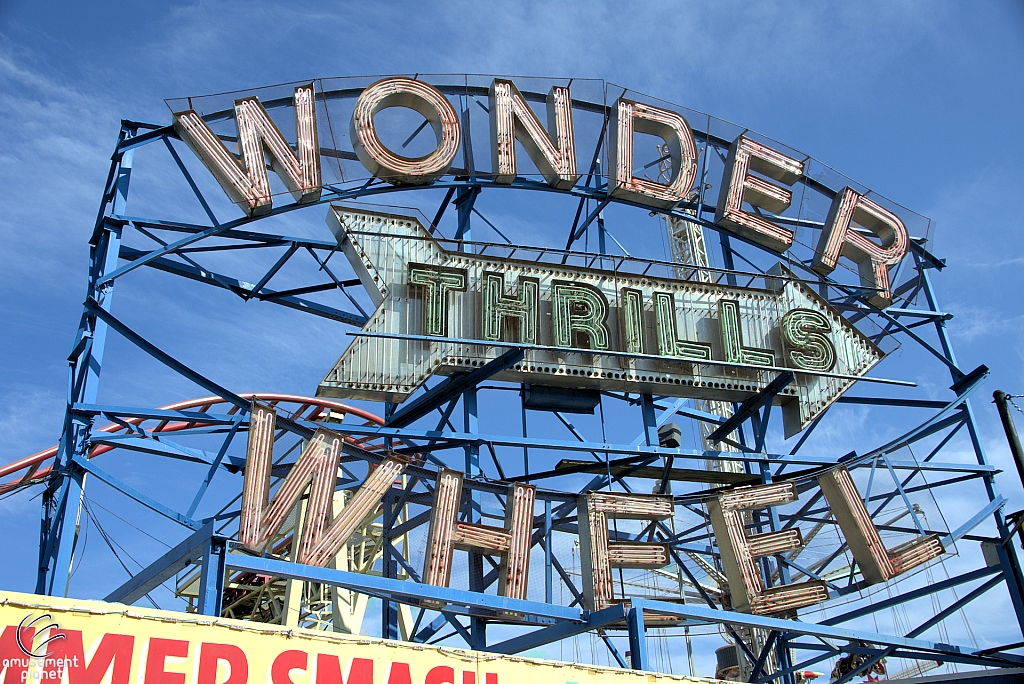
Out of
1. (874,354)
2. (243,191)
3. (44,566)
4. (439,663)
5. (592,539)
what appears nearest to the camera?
(439,663)

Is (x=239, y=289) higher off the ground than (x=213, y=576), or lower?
higher

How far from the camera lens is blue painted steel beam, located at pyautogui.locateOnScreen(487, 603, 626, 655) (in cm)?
1681

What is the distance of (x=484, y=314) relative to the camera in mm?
20578

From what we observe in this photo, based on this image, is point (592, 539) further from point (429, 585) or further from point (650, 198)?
point (650, 198)

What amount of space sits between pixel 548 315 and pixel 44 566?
10.0 m

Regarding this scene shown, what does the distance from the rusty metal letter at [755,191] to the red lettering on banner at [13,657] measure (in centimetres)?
1622

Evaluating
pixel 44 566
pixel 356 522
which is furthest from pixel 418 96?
pixel 44 566

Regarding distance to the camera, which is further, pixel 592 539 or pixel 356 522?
pixel 592 539

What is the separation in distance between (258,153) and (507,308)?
17.9 feet

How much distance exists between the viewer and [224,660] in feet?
40.0

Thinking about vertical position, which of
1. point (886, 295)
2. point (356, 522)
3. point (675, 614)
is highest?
point (886, 295)

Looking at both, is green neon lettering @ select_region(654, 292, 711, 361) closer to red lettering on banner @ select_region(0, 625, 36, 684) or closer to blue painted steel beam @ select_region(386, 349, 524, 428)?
blue painted steel beam @ select_region(386, 349, 524, 428)

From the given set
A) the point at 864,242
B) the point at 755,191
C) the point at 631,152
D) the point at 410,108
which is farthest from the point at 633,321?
the point at 864,242

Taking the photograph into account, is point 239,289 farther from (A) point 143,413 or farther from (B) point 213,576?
(B) point 213,576
